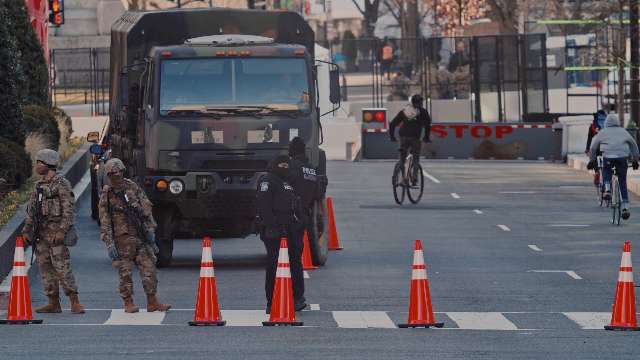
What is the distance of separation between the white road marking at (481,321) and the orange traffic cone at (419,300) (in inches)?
15.9

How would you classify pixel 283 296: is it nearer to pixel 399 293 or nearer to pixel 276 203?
pixel 276 203

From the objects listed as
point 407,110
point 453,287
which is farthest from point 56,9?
point 453,287

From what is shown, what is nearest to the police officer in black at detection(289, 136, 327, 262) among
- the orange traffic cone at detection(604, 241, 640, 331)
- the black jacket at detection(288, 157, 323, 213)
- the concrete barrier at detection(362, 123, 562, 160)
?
the black jacket at detection(288, 157, 323, 213)

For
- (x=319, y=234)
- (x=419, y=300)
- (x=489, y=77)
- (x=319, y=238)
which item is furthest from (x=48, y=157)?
(x=489, y=77)

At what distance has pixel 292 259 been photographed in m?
15.7

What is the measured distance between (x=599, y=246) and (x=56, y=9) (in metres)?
31.3

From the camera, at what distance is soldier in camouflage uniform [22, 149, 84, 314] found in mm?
15766

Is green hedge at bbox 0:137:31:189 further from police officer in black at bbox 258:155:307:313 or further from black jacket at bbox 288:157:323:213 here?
police officer in black at bbox 258:155:307:313

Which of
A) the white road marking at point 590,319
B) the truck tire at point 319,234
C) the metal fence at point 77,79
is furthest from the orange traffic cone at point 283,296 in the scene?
the metal fence at point 77,79

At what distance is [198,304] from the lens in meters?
14.9

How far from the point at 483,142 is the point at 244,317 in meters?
32.1

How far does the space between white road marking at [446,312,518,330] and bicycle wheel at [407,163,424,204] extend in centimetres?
1357

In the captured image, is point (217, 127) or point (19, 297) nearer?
point (19, 297)

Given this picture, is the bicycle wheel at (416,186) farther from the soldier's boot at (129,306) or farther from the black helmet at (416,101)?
the soldier's boot at (129,306)
